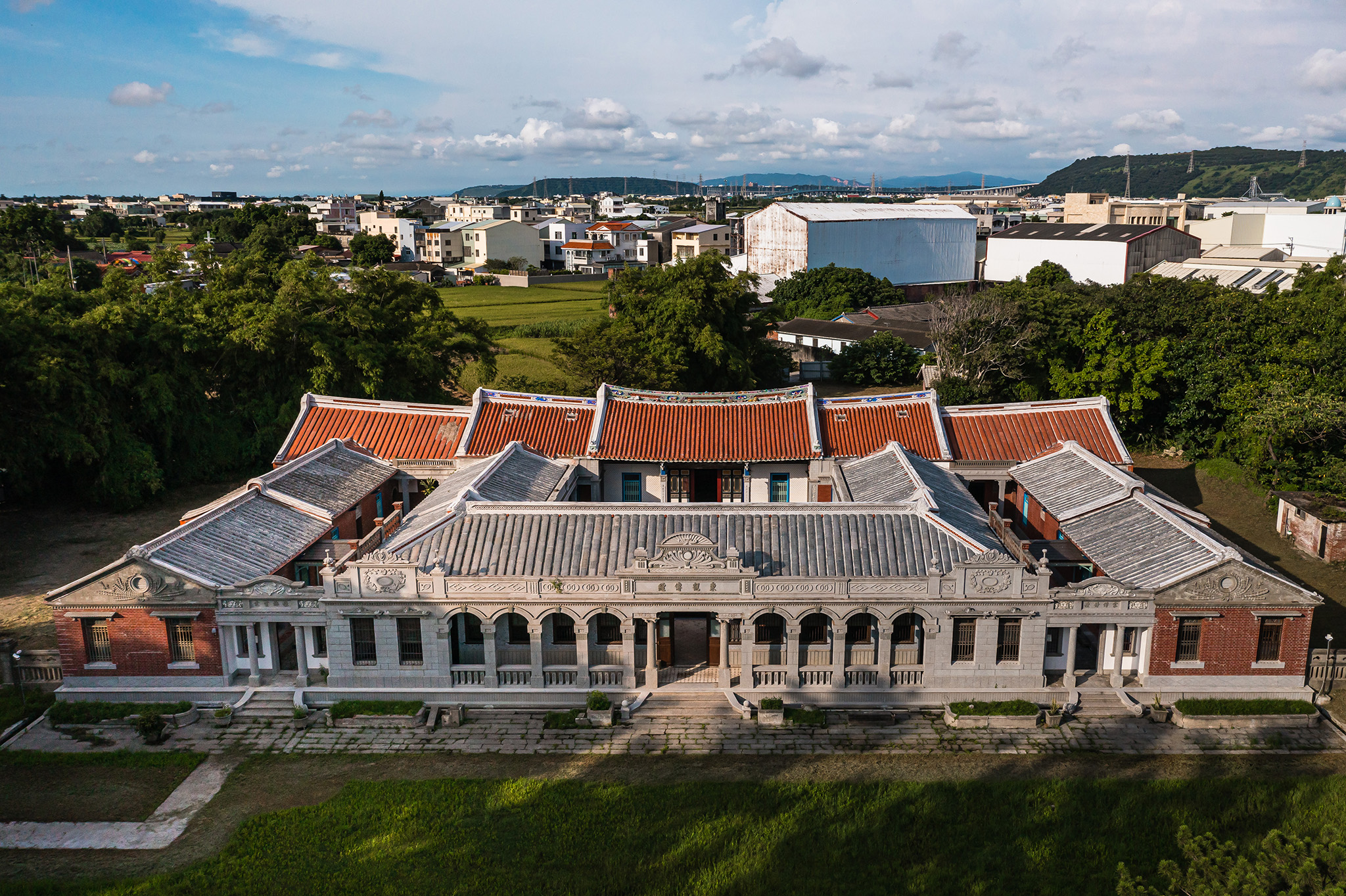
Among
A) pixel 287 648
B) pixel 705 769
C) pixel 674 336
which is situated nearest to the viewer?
pixel 705 769

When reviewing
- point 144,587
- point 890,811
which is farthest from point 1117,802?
point 144,587

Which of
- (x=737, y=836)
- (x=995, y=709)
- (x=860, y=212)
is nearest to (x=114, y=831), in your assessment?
(x=737, y=836)

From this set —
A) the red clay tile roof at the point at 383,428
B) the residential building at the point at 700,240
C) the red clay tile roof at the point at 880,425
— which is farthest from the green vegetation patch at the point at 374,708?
the residential building at the point at 700,240

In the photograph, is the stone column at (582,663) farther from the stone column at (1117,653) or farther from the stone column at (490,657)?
the stone column at (1117,653)

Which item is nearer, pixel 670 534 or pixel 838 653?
pixel 838 653

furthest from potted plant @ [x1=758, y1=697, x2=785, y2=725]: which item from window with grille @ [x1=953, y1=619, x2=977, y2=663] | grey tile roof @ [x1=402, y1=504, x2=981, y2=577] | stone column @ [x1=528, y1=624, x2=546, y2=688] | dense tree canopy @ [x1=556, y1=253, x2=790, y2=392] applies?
dense tree canopy @ [x1=556, y1=253, x2=790, y2=392]

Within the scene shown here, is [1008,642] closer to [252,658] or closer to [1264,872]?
[1264,872]

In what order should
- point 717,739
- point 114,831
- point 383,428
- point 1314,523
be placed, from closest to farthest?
point 114,831
point 717,739
point 1314,523
point 383,428

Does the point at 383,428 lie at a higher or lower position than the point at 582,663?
higher
